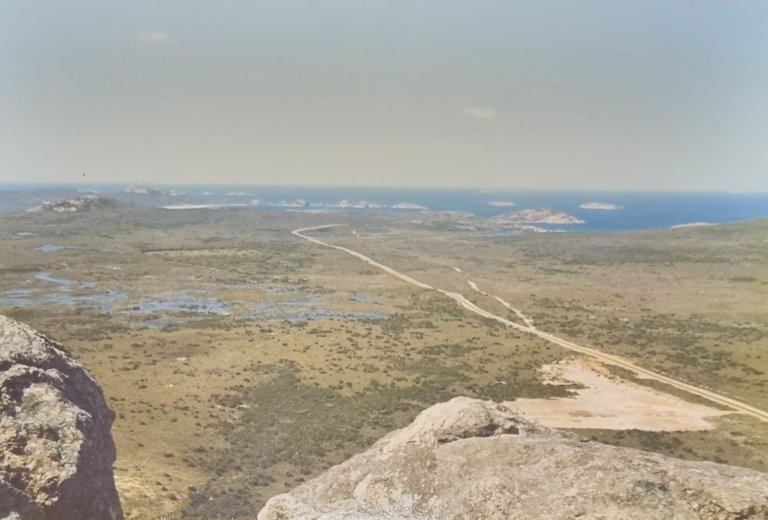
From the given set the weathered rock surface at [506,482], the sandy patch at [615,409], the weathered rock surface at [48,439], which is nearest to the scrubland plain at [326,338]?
the sandy patch at [615,409]

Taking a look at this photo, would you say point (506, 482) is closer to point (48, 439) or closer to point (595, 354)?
point (48, 439)

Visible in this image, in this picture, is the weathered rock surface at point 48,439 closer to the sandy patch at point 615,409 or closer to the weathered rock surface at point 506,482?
the weathered rock surface at point 506,482

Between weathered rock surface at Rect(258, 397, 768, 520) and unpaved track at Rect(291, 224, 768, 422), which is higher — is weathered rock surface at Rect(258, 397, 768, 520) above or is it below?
above

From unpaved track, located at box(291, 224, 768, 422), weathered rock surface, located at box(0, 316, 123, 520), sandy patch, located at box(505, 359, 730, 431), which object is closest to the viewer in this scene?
weathered rock surface, located at box(0, 316, 123, 520)

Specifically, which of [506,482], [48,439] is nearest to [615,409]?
[506,482]

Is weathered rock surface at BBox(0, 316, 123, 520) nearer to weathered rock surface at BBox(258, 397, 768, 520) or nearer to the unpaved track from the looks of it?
weathered rock surface at BBox(258, 397, 768, 520)

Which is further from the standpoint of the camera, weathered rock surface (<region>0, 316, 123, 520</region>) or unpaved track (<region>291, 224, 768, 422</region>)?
unpaved track (<region>291, 224, 768, 422</region>)

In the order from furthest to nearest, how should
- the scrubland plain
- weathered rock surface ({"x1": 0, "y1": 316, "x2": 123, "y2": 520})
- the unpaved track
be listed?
the unpaved track → the scrubland plain → weathered rock surface ({"x1": 0, "y1": 316, "x2": 123, "y2": 520})

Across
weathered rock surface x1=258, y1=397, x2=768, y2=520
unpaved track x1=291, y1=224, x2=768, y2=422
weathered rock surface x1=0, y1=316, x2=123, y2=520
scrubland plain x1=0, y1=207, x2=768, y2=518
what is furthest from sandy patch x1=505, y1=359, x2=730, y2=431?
weathered rock surface x1=0, y1=316, x2=123, y2=520
